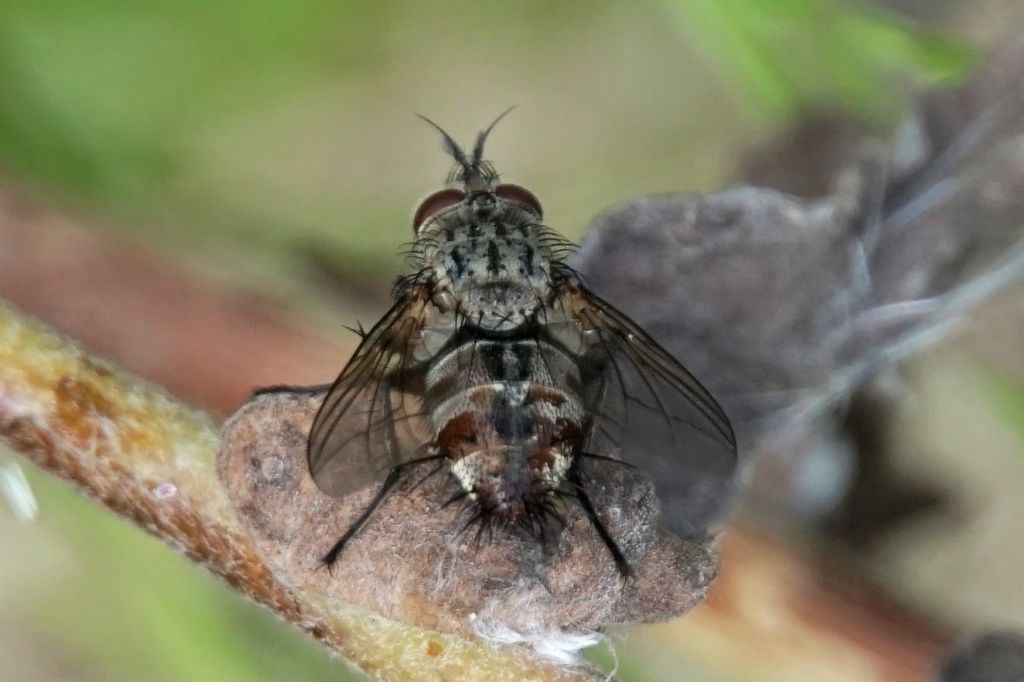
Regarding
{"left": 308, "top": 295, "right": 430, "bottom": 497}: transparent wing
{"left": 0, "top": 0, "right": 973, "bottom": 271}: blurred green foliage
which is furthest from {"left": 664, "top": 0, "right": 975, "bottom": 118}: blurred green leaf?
{"left": 308, "top": 295, "right": 430, "bottom": 497}: transparent wing

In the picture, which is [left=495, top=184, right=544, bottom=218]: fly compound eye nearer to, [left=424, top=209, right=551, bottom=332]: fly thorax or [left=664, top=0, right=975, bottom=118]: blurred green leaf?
[left=424, top=209, right=551, bottom=332]: fly thorax

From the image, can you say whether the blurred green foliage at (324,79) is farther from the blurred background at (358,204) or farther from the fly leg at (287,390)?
the fly leg at (287,390)

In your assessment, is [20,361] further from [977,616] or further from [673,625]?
[977,616]

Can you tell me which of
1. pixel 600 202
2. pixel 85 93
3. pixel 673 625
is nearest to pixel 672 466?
pixel 673 625

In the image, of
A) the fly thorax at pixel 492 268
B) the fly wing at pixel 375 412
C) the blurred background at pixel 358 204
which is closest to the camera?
the fly wing at pixel 375 412

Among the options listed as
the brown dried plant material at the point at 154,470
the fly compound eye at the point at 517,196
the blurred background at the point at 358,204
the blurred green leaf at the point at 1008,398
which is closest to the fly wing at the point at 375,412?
the brown dried plant material at the point at 154,470

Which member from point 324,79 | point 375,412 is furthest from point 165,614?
point 324,79
